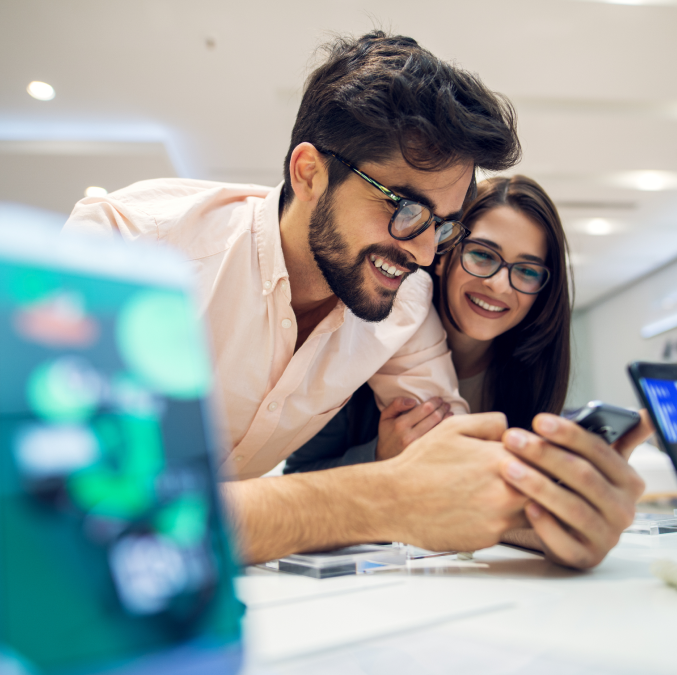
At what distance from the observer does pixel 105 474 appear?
0.68 feet

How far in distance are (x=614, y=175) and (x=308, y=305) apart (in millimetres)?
4601

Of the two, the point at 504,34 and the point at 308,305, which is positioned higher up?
the point at 504,34

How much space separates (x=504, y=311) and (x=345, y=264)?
0.59 meters

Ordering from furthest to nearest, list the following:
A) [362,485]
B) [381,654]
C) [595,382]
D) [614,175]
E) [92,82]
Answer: [595,382] → [614,175] → [92,82] → [362,485] → [381,654]

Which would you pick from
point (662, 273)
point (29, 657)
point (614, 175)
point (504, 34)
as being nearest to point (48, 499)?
point (29, 657)

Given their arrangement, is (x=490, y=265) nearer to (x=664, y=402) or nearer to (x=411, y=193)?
(x=411, y=193)

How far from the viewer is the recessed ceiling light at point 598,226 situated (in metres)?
5.95

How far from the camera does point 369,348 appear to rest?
1.26 metres

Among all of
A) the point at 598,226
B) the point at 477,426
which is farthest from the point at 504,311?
the point at 598,226

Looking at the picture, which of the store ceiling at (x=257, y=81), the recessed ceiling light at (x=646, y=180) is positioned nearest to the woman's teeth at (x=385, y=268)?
the store ceiling at (x=257, y=81)

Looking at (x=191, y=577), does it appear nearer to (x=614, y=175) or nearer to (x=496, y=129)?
(x=496, y=129)

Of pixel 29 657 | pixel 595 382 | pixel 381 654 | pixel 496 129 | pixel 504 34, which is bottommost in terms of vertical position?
pixel 595 382

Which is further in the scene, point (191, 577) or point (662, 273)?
point (662, 273)

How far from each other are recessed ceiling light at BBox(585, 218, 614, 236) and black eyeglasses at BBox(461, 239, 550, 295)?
504 centimetres
